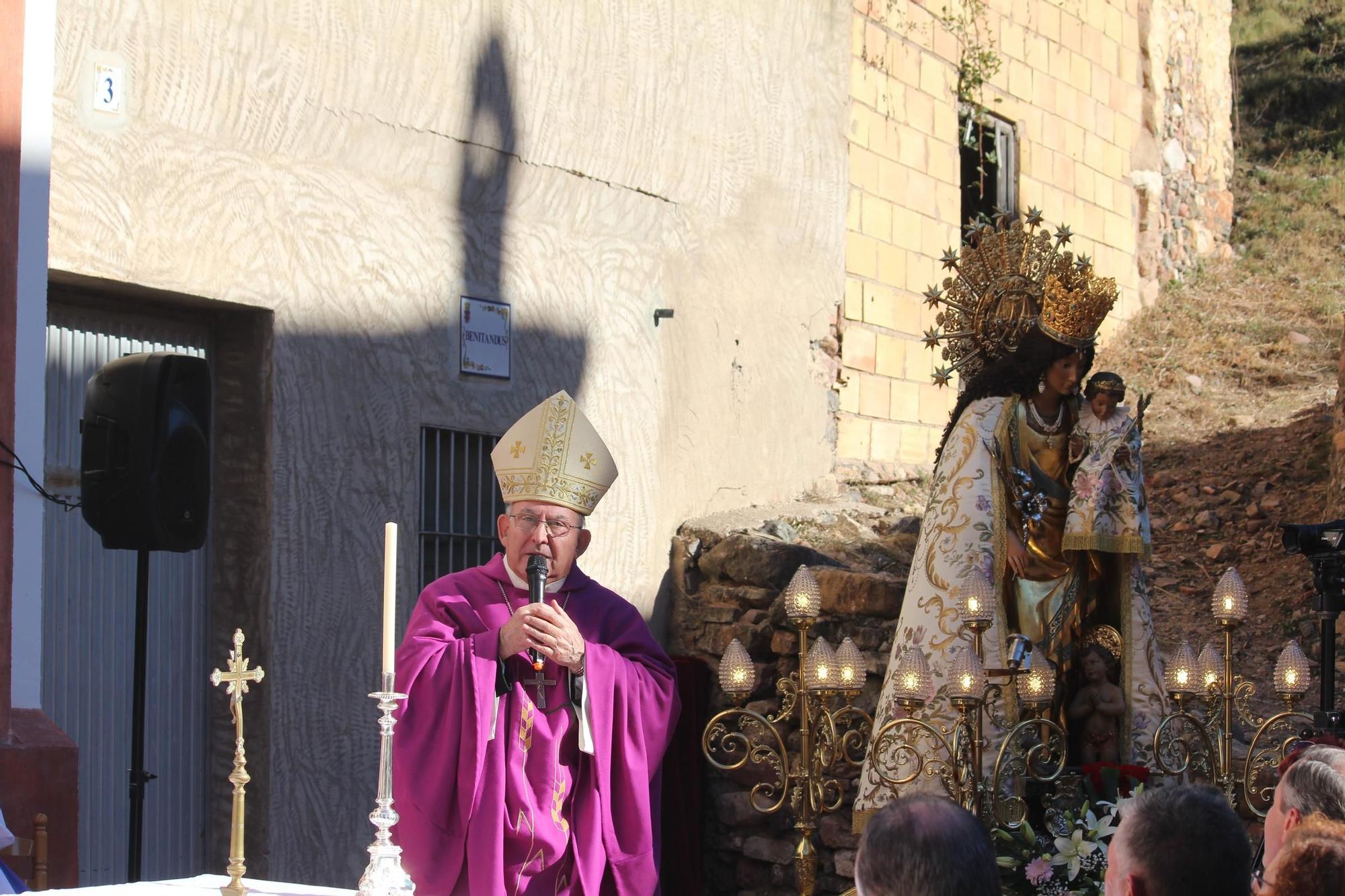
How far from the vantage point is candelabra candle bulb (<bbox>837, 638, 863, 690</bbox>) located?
488cm

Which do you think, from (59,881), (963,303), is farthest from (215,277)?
(963,303)

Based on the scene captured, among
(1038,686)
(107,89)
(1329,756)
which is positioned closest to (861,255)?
(107,89)

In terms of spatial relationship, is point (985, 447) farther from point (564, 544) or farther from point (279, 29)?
point (279, 29)

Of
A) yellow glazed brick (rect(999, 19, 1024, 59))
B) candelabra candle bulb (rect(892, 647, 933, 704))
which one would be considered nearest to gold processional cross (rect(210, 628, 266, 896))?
candelabra candle bulb (rect(892, 647, 933, 704))

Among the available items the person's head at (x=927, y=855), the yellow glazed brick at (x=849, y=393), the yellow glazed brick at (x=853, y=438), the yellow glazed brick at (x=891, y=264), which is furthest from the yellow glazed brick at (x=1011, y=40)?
the person's head at (x=927, y=855)

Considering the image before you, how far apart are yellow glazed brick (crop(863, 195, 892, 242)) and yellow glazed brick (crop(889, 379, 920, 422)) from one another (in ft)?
2.92

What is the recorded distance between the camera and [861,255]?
10.4 metres

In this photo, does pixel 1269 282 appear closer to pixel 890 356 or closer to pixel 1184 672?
pixel 890 356

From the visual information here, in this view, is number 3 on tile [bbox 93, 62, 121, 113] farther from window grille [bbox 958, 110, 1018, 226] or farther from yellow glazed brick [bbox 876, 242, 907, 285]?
window grille [bbox 958, 110, 1018, 226]

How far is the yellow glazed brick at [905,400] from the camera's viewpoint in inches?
418

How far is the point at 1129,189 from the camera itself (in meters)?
13.1

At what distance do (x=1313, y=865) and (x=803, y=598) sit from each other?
91.9 inches

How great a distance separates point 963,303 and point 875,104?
14.1ft

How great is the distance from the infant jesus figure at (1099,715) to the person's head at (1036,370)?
3.23ft
